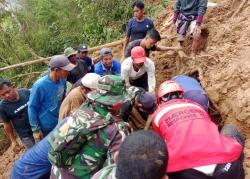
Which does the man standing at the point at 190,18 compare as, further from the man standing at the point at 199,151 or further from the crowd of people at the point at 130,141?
the man standing at the point at 199,151

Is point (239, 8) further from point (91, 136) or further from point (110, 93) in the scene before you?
point (91, 136)

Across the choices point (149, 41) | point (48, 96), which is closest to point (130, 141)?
point (48, 96)

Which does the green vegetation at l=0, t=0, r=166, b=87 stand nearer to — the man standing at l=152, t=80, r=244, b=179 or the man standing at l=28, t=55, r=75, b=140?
the man standing at l=28, t=55, r=75, b=140

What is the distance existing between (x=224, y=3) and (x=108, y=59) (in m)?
2.62

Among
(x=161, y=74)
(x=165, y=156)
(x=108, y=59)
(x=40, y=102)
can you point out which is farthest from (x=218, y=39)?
(x=165, y=156)

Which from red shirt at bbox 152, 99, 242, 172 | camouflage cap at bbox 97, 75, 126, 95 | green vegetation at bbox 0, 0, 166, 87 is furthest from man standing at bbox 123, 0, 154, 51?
green vegetation at bbox 0, 0, 166, 87

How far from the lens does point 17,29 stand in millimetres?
11992

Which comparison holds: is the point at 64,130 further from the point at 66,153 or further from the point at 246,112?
the point at 246,112

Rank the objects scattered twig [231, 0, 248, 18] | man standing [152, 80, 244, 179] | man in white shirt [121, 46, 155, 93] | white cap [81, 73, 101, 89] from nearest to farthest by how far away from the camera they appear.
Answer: man standing [152, 80, 244, 179] → white cap [81, 73, 101, 89] → man in white shirt [121, 46, 155, 93] → scattered twig [231, 0, 248, 18]

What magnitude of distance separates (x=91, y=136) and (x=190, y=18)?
3.49 metres

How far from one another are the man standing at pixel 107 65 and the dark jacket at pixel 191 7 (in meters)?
1.36

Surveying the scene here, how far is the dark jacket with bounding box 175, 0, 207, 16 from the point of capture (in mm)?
5207

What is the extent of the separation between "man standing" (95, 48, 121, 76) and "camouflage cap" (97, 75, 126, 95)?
2314 mm

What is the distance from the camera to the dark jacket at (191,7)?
5207 mm
